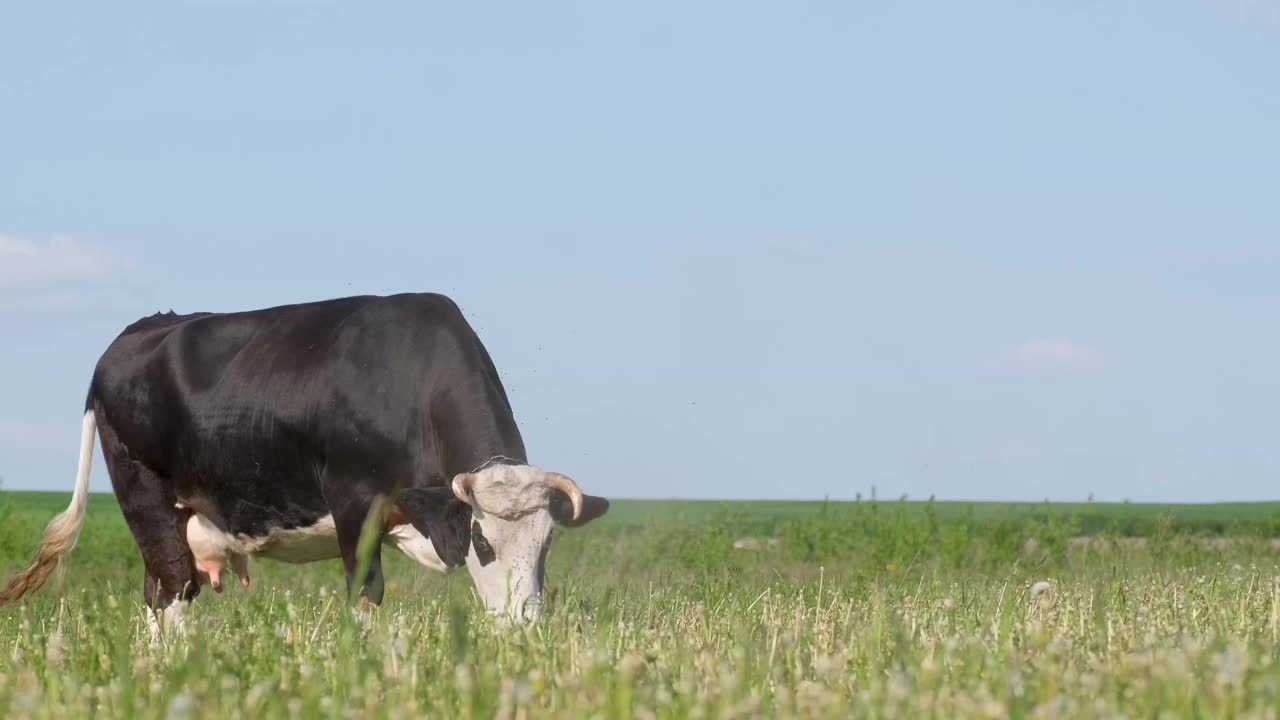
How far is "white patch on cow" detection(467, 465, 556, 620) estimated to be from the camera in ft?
28.7

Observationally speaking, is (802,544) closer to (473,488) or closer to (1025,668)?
(473,488)

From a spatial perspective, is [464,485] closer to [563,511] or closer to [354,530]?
[563,511]

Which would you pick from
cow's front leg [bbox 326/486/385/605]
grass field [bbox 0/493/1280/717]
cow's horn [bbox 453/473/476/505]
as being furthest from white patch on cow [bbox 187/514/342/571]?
cow's horn [bbox 453/473/476/505]

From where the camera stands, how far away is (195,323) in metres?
12.3

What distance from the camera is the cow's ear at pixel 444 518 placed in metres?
9.08

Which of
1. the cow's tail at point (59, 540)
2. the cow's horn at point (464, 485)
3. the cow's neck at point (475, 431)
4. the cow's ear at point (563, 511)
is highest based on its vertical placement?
the cow's neck at point (475, 431)

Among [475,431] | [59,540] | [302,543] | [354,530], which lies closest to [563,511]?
[475,431]

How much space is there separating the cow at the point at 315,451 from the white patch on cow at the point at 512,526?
10 mm

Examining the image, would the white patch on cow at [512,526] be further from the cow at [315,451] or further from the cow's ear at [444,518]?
the cow's ear at [444,518]

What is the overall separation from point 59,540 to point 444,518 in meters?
4.85

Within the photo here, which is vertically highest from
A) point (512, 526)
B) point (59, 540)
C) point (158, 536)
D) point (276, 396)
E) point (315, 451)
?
point (276, 396)

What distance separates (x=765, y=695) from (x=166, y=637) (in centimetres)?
350

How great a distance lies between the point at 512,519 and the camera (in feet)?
28.9

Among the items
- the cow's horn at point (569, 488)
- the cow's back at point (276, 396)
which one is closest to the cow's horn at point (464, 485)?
the cow's horn at point (569, 488)
